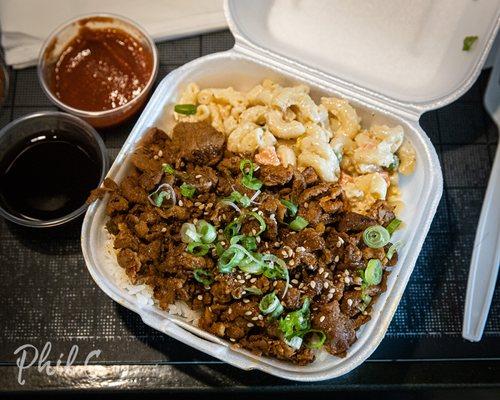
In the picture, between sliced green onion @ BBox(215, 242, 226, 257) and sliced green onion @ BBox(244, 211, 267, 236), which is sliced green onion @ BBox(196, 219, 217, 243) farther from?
sliced green onion @ BBox(244, 211, 267, 236)

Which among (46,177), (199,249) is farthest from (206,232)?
(46,177)

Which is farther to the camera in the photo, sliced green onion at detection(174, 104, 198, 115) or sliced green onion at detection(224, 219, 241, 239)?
sliced green onion at detection(174, 104, 198, 115)

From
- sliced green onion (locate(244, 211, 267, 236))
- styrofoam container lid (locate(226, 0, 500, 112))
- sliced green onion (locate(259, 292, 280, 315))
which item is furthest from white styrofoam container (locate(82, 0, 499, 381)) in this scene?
sliced green onion (locate(244, 211, 267, 236))

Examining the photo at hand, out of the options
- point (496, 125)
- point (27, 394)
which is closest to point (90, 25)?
point (27, 394)

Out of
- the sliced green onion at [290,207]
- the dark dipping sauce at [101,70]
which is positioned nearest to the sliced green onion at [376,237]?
the sliced green onion at [290,207]

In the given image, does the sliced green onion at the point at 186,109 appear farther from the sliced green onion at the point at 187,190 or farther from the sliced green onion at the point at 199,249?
the sliced green onion at the point at 199,249

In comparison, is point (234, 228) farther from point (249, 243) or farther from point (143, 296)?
point (143, 296)
